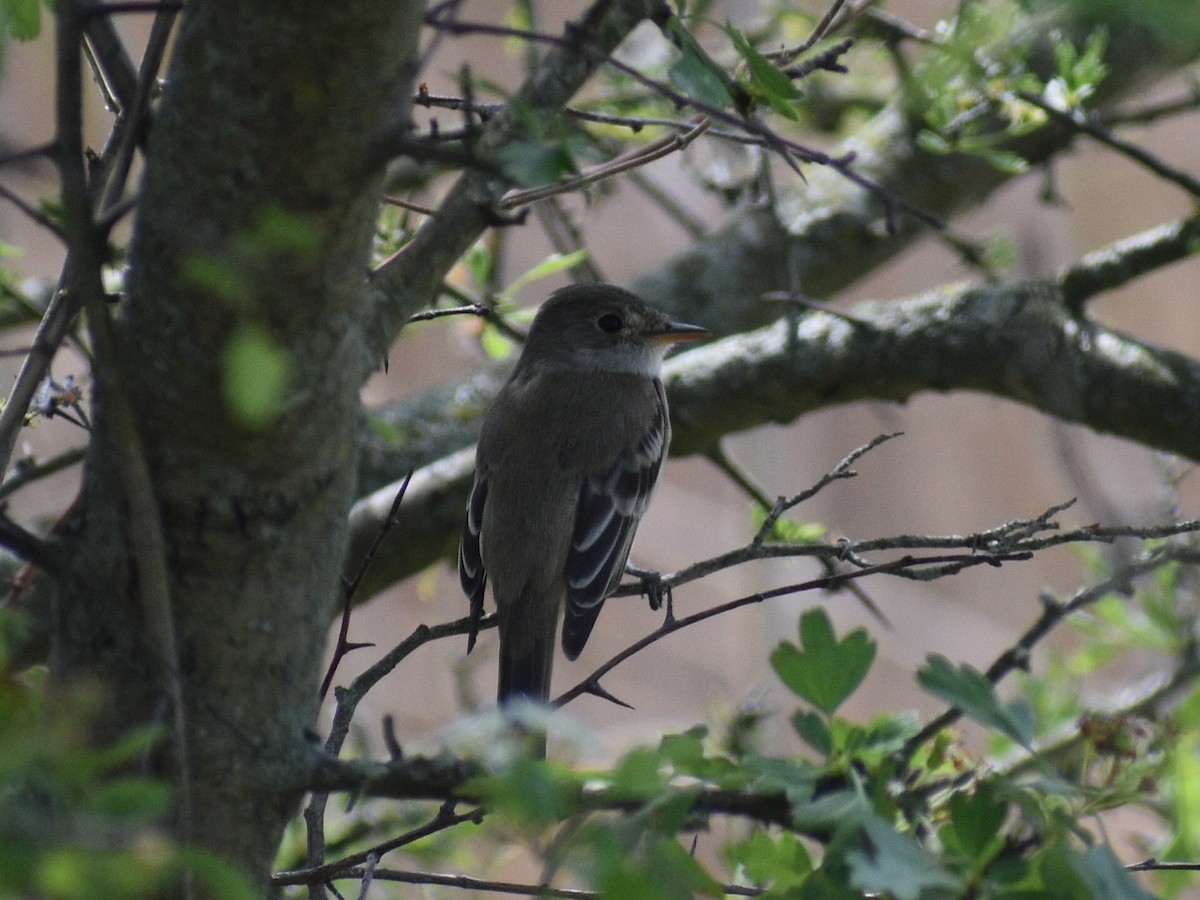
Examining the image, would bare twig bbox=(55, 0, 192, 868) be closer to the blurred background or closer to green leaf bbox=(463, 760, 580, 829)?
green leaf bbox=(463, 760, 580, 829)

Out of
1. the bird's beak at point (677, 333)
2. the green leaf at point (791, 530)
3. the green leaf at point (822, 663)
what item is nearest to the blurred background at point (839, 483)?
the bird's beak at point (677, 333)

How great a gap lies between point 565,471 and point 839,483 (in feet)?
17.6

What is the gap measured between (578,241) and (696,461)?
4867 millimetres

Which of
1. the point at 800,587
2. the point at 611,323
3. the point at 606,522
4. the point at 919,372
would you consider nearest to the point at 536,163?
the point at 800,587

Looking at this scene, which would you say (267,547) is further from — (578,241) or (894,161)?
(894,161)

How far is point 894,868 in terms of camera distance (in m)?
0.99

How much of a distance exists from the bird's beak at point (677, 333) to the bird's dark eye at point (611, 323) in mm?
132

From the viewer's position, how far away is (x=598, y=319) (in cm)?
413

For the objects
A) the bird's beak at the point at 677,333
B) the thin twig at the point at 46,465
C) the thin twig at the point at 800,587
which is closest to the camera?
the thin twig at the point at 800,587

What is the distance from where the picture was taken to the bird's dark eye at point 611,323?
411 cm

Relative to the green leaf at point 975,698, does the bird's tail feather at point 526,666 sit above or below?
above

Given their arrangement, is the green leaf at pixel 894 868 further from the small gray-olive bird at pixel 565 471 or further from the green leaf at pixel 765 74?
the small gray-olive bird at pixel 565 471

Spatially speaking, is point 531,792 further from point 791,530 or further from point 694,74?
point 791,530

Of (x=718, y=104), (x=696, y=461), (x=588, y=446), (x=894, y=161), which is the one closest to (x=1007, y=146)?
(x=894, y=161)
